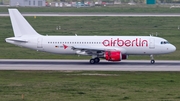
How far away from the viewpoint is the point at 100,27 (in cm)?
9606

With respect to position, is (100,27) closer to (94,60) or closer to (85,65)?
(94,60)

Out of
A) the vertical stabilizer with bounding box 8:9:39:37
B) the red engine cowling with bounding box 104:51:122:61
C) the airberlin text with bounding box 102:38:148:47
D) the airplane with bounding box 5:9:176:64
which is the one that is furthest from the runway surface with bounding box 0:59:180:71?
the vertical stabilizer with bounding box 8:9:39:37

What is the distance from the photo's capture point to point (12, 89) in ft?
126

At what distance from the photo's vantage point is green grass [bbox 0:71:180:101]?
3534 cm

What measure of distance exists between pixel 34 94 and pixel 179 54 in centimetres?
3353

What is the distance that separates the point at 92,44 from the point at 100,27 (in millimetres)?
38636

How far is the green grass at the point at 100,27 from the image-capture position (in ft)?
271

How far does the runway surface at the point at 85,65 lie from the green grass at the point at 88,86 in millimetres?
3198

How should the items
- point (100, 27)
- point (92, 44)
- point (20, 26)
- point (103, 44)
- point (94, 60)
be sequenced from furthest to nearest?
point (100, 27) → point (20, 26) → point (92, 44) → point (103, 44) → point (94, 60)

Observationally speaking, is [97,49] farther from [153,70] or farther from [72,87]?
[72,87]

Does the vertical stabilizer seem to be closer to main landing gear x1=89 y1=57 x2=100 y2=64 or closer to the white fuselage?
the white fuselage

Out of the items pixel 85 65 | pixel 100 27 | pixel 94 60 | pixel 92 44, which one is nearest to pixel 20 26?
pixel 92 44

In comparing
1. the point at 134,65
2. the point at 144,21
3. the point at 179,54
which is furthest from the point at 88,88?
the point at 144,21

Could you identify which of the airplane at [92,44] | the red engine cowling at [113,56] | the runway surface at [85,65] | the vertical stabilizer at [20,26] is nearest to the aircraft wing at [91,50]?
the airplane at [92,44]
